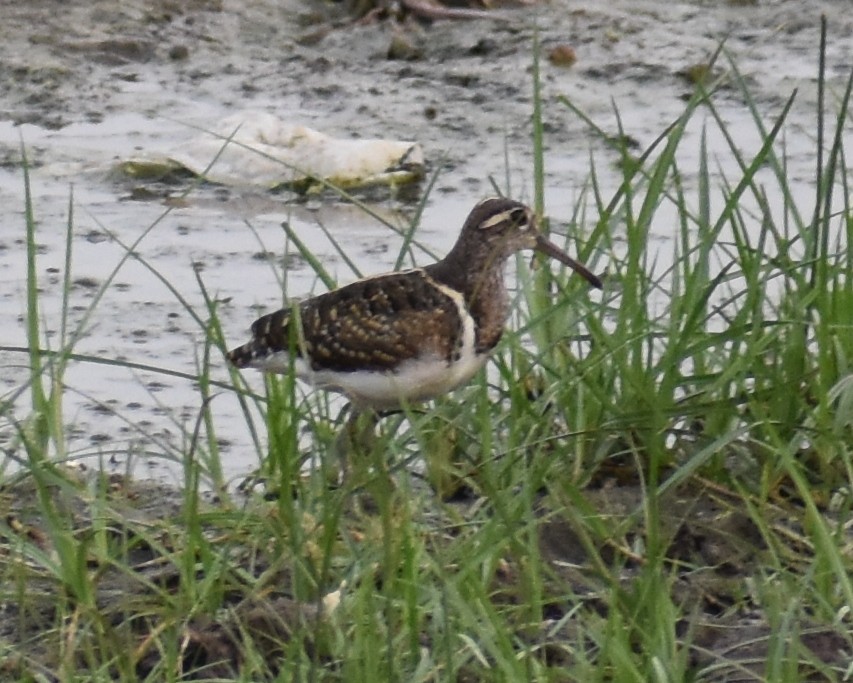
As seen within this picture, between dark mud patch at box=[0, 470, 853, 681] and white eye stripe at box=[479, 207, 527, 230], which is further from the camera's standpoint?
white eye stripe at box=[479, 207, 527, 230]

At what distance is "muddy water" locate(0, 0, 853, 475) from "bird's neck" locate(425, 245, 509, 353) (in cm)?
67

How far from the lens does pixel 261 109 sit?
7.57 m

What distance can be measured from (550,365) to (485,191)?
95.4 inches

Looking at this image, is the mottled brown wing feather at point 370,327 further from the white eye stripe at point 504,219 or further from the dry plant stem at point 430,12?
the dry plant stem at point 430,12

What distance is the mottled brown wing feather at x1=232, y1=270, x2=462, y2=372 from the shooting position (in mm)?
4219

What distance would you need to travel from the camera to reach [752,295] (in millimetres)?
4070

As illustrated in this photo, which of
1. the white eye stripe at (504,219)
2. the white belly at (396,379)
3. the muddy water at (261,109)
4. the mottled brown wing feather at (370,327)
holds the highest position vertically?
the white eye stripe at (504,219)

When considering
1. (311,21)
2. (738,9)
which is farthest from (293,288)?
(738,9)

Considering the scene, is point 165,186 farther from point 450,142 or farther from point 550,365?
point 550,365

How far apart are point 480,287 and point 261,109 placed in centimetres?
341

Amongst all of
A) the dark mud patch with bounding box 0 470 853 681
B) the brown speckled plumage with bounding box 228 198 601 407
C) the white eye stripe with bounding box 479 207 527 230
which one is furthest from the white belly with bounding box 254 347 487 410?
the white eye stripe with bounding box 479 207 527 230

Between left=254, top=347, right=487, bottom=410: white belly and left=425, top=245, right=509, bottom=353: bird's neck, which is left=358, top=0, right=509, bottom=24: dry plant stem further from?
left=254, top=347, right=487, bottom=410: white belly

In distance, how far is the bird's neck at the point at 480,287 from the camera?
13.8ft

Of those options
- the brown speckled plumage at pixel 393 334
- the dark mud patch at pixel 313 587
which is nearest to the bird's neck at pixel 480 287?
the brown speckled plumage at pixel 393 334
